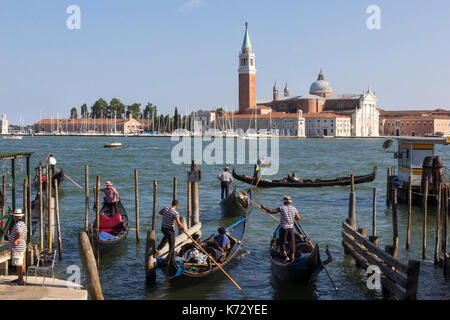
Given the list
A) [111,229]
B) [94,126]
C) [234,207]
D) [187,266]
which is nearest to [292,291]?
[187,266]

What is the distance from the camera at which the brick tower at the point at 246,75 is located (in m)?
84.4

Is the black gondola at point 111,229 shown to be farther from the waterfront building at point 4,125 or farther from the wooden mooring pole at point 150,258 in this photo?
the waterfront building at point 4,125

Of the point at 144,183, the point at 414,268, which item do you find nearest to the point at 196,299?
the point at 414,268

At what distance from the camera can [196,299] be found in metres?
6.30

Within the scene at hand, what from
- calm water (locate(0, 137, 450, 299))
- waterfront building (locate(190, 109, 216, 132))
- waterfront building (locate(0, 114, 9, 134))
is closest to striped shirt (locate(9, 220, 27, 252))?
calm water (locate(0, 137, 450, 299))

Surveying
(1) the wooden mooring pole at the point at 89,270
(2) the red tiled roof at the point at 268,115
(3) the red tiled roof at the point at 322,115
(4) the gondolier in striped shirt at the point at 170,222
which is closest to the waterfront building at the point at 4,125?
(2) the red tiled roof at the point at 268,115

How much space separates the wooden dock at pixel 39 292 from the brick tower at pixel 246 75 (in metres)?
80.1

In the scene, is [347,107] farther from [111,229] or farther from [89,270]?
[89,270]

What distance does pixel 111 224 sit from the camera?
29.0 feet

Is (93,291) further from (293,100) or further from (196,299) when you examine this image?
(293,100)

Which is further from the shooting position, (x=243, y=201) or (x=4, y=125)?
(x=4, y=125)

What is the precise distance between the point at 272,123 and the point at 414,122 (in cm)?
2294

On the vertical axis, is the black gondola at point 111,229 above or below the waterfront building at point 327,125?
below
